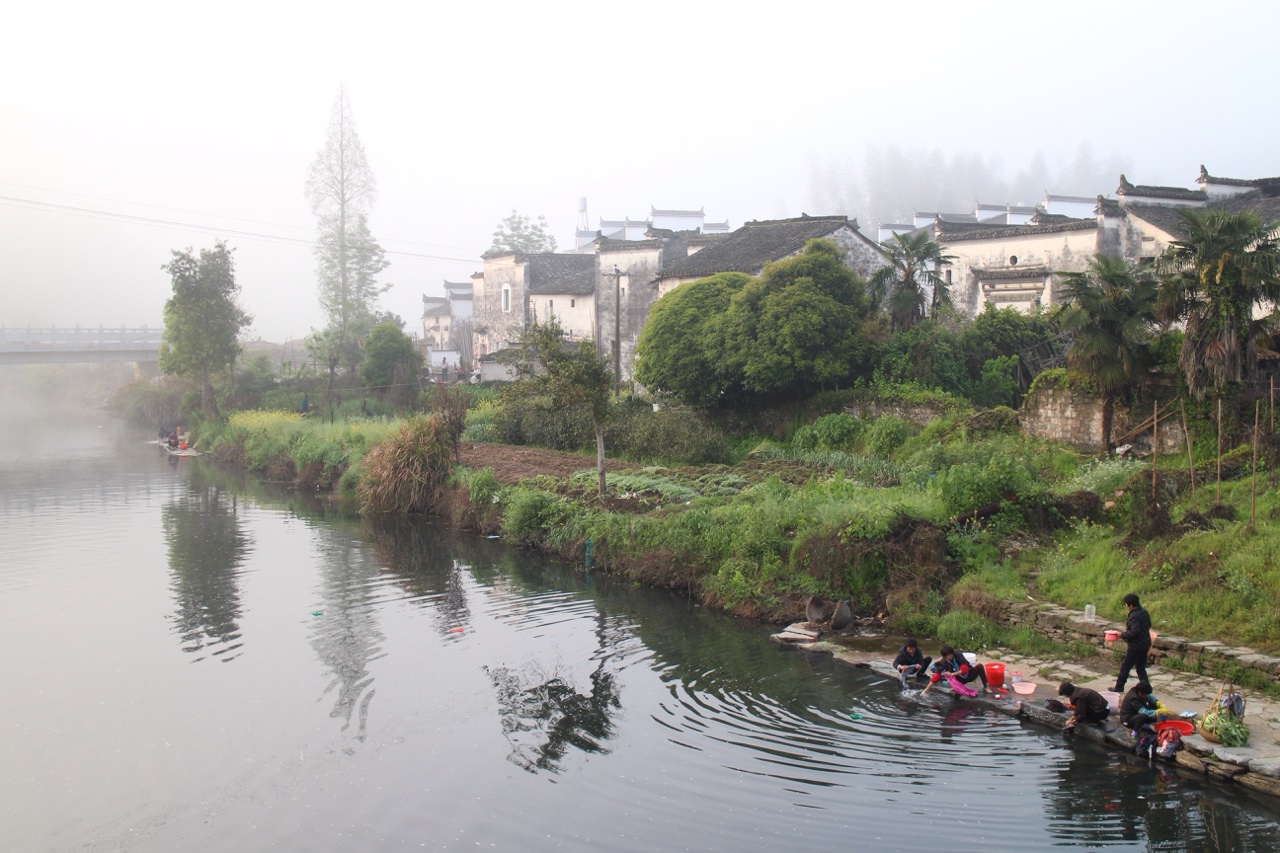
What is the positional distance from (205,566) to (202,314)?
2613cm

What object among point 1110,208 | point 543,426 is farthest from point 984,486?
point 1110,208

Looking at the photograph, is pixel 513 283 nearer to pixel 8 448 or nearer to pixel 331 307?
pixel 331 307

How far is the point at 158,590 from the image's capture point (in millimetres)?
18156

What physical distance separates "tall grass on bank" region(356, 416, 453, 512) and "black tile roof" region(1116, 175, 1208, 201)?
22.1 m

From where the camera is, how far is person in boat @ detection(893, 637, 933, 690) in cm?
1172

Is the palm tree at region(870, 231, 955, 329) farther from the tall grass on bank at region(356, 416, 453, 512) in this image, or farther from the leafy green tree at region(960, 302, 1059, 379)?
the tall grass on bank at region(356, 416, 453, 512)

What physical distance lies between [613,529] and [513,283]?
33.4 metres

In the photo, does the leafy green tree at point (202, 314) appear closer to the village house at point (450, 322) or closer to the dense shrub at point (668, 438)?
the village house at point (450, 322)

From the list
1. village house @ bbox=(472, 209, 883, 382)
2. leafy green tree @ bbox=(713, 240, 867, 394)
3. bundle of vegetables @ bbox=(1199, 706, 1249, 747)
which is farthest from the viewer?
village house @ bbox=(472, 209, 883, 382)

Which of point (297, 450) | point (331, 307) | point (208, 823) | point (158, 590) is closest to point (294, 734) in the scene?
point (208, 823)

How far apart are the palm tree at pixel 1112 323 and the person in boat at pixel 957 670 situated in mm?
9282

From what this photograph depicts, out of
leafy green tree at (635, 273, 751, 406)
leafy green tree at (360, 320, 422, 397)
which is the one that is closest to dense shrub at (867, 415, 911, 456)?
leafy green tree at (635, 273, 751, 406)

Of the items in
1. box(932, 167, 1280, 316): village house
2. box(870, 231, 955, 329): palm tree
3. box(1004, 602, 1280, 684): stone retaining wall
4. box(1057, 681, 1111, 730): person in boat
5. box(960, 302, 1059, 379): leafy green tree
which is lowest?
box(1057, 681, 1111, 730): person in boat

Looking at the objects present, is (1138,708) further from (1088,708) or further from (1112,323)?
(1112,323)
